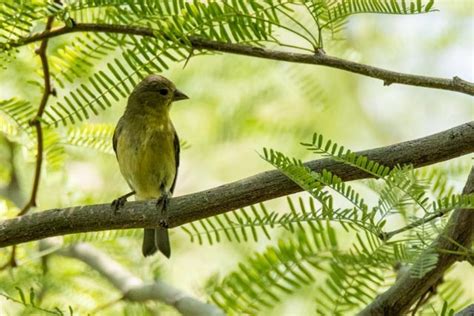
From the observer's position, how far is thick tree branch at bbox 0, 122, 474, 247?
2.53 metres

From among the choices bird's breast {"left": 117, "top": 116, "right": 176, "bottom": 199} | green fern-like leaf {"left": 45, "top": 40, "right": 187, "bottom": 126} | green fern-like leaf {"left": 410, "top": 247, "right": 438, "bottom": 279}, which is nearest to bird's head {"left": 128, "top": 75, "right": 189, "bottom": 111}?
bird's breast {"left": 117, "top": 116, "right": 176, "bottom": 199}

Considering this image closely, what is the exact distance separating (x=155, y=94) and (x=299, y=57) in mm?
2303

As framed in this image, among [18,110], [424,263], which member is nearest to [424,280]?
[424,263]

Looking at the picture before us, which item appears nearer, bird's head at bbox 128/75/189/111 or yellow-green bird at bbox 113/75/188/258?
yellow-green bird at bbox 113/75/188/258

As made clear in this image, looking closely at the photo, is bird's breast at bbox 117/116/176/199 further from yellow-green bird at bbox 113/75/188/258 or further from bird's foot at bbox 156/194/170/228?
bird's foot at bbox 156/194/170/228

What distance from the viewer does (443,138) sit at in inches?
100

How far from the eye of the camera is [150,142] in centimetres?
464

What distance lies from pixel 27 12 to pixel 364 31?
468cm

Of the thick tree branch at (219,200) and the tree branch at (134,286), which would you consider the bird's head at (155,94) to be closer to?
the tree branch at (134,286)

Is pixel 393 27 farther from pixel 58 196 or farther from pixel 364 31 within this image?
pixel 58 196

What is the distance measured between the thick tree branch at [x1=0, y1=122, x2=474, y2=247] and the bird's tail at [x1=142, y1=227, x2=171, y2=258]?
4.24 feet

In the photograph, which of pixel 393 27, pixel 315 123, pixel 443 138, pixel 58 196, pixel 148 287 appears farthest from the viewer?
pixel 393 27

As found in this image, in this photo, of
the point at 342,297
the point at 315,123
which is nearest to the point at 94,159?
the point at 315,123

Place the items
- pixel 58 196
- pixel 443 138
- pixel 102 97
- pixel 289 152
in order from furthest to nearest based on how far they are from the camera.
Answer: pixel 289 152
pixel 58 196
pixel 102 97
pixel 443 138
